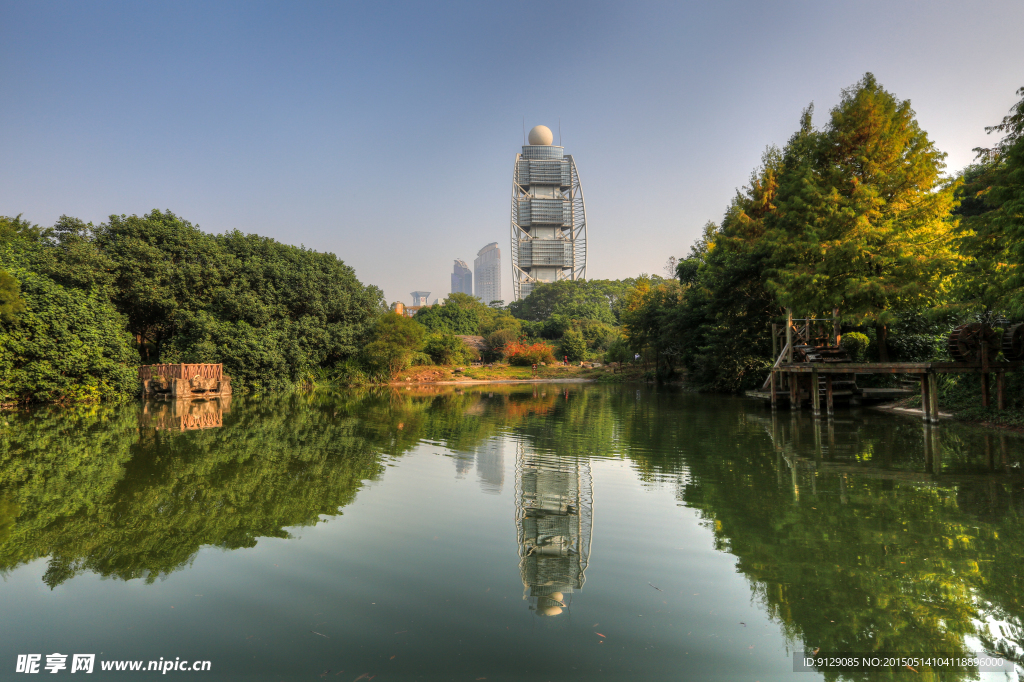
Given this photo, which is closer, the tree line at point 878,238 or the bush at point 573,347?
the tree line at point 878,238

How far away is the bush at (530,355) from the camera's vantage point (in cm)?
4559

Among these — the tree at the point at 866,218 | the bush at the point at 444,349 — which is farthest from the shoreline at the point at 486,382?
the tree at the point at 866,218

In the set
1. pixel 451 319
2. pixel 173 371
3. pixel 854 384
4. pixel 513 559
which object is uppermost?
pixel 451 319

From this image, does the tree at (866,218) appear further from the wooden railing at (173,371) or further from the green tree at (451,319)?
the green tree at (451,319)

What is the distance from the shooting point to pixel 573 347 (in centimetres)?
4959

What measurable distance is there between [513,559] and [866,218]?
15122 mm

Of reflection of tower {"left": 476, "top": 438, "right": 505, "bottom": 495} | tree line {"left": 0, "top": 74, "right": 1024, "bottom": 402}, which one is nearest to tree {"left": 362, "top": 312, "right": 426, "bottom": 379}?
tree line {"left": 0, "top": 74, "right": 1024, "bottom": 402}

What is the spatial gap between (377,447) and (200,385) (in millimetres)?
16119

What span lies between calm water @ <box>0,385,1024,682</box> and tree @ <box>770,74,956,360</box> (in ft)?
21.1

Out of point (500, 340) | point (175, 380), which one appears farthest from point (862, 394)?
point (500, 340)

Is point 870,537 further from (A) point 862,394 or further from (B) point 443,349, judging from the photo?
(B) point 443,349

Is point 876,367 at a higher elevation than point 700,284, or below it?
below

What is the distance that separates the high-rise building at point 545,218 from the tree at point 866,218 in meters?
79.3

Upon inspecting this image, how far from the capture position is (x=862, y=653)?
304cm
